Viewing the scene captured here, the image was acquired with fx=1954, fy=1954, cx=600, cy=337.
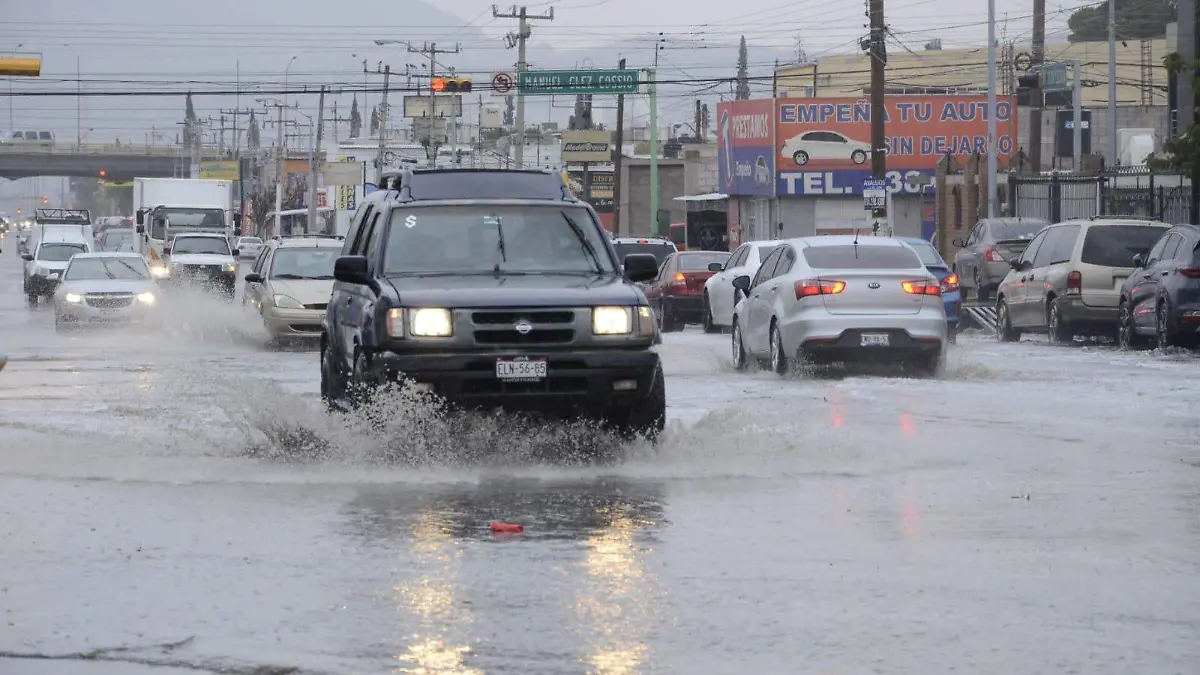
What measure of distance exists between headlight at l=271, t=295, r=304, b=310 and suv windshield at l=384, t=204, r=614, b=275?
46.7 ft

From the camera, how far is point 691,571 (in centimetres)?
845

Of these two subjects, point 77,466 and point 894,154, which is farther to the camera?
point 894,154

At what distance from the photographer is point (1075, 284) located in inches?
1033

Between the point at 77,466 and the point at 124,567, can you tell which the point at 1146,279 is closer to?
the point at 77,466

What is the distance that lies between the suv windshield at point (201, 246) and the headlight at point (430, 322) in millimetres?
34531

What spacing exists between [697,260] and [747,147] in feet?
110

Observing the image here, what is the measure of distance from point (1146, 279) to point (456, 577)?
1751 centimetres

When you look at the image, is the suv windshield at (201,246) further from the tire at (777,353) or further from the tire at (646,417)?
the tire at (646,417)

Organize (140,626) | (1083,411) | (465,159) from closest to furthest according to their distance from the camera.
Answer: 1. (140,626)
2. (1083,411)
3. (465,159)

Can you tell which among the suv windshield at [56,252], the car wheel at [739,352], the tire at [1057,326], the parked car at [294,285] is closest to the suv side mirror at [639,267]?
the car wheel at [739,352]

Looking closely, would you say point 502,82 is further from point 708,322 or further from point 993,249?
point 708,322

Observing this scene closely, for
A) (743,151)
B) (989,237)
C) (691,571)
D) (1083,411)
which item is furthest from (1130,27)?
(691,571)

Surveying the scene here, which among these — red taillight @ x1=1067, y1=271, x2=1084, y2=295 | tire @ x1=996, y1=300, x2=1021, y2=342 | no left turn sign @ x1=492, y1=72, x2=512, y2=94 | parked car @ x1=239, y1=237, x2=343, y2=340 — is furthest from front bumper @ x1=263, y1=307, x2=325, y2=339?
no left turn sign @ x1=492, y1=72, x2=512, y2=94

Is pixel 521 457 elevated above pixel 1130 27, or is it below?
below
